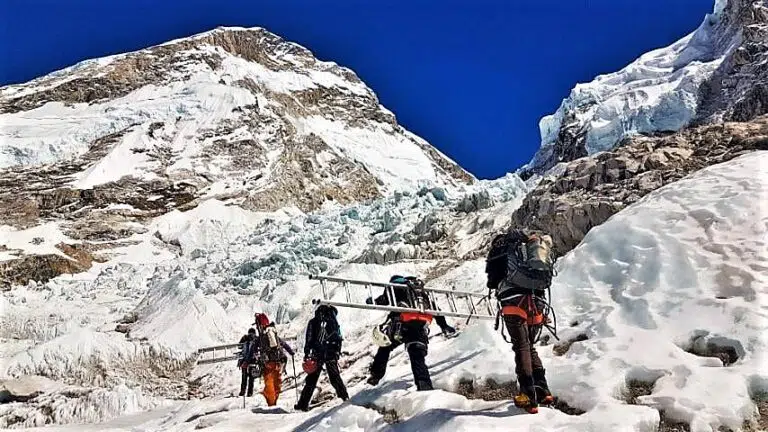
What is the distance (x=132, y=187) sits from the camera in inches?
2768

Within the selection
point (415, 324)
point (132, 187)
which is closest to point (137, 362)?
point (415, 324)

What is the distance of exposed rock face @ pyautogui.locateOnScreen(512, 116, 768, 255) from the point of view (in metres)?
14.0

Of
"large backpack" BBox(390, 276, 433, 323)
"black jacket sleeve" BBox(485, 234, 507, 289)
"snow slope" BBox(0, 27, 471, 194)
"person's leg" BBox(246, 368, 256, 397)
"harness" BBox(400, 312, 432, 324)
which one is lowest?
"person's leg" BBox(246, 368, 256, 397)

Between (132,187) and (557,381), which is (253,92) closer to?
(132,187)

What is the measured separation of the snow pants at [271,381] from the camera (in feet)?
32.3

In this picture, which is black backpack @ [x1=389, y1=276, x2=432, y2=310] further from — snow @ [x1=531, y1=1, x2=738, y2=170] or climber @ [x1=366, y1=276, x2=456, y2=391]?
snow @ [x1=531, y1=1, x2=738, y2=170]

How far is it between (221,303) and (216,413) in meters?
12.8

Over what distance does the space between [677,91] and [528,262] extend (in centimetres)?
5206

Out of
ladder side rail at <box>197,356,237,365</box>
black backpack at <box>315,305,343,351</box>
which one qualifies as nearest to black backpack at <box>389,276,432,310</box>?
black backpack at <box>315,305,343,351</box>

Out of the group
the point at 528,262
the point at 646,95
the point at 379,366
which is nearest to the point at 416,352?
the point at 379,366

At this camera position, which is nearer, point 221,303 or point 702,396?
point 702,396

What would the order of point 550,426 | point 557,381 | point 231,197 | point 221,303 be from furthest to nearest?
point 231,197 < point 221,303 < point 557,381 < point 550,426

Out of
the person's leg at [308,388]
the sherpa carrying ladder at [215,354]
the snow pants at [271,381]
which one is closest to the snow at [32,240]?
the sherpa carrying ladder at [215,354]

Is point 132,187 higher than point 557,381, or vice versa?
point 132,187
